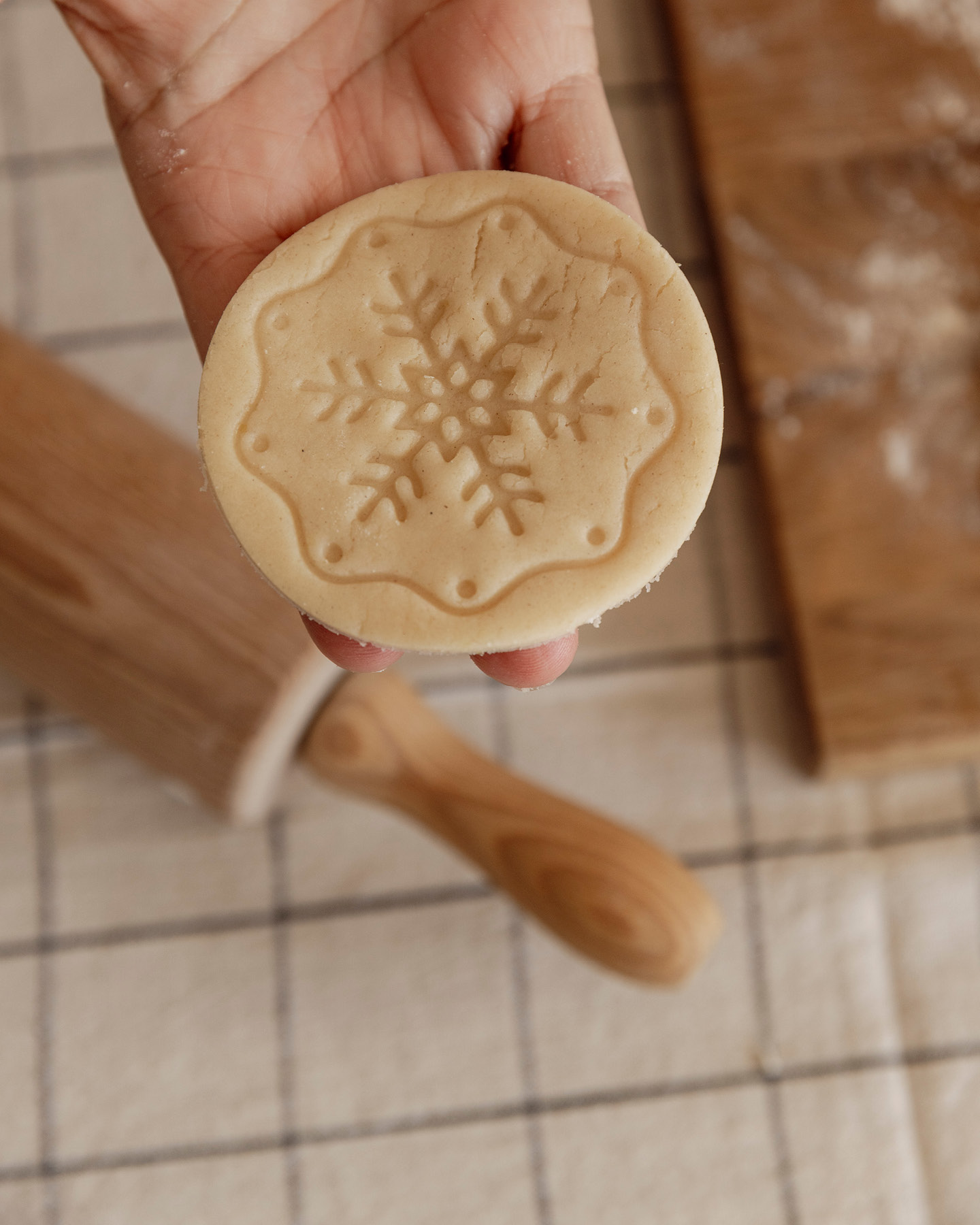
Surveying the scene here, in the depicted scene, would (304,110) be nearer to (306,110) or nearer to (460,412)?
(306,110)

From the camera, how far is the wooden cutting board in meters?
0.94

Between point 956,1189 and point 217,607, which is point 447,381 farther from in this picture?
point 956,1189

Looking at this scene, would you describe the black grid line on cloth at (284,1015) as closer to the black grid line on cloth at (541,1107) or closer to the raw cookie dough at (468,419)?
the black grid line on cloth at (541,1107)

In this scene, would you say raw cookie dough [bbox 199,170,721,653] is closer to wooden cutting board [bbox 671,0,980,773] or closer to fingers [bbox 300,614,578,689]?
fingers [bbox 300,614,578,689]

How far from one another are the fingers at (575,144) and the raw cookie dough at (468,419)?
1.8 inches

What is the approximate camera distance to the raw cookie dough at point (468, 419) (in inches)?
21.6

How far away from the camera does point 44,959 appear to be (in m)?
0.95

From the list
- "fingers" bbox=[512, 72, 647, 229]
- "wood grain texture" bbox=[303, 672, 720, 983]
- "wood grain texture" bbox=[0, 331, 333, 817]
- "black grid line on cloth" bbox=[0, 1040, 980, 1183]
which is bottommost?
"black grid line on cloth" bbox=[0, 1040, 980, 1183]

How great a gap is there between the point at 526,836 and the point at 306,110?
0.52 metres

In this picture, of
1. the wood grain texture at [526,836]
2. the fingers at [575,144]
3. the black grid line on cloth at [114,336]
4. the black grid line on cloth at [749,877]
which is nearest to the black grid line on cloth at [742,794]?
the black grid line on cloth at [749,877]

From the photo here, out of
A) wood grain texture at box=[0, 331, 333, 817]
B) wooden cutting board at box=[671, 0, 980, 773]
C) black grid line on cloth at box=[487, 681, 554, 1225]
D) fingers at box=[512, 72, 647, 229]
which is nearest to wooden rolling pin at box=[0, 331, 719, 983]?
wood grain texture at box=[0, 331, 333, 817]

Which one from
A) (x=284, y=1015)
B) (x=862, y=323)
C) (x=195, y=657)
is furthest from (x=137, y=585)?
(x=862, y=323)

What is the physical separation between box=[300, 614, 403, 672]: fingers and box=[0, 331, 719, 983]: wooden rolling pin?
0.59 ft

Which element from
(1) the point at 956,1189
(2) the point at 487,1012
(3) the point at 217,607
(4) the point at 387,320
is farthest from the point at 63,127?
(1) the point at 956,1189
